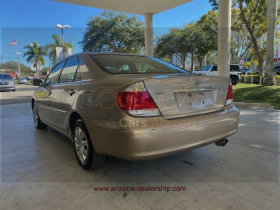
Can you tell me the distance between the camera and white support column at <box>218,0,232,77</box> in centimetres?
835

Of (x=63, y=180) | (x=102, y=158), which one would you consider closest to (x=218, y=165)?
(x=102, y=158)

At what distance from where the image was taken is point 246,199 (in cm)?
212

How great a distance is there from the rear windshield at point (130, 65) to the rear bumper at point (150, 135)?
2.49ft

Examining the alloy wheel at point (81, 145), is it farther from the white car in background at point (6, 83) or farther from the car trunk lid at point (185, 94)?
the white car in background at point (6, 83)

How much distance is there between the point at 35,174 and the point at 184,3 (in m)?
10.4

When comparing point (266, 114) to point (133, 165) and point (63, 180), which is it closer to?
point (133, 165)

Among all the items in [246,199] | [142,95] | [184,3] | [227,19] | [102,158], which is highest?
[184,3]

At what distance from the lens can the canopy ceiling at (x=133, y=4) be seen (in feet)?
32.6

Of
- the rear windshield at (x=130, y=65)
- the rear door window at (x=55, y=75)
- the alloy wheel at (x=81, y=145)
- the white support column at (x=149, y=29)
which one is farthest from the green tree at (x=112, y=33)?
the alloy wheel at (x=81, y=145)

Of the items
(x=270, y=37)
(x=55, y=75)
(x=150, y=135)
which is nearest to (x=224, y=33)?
(x=270, y=37)

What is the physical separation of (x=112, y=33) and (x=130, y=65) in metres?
16.2

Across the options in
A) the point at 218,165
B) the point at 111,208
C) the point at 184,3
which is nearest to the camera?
the point at 111,208

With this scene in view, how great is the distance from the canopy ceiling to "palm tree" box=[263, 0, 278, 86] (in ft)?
13.9

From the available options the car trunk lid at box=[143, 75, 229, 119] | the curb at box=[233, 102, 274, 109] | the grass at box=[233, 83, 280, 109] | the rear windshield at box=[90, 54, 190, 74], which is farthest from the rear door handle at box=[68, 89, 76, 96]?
the grass at box=[233, 83, 280, 109]
